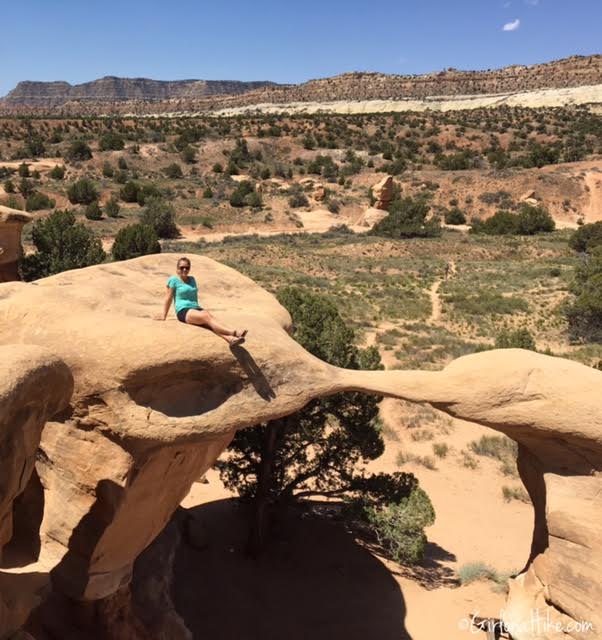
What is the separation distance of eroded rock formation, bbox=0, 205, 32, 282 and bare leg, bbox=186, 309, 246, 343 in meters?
11.6

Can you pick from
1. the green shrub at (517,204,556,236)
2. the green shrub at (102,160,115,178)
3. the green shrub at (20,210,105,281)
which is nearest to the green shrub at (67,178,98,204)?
the green shrub at (102,160,115,178)

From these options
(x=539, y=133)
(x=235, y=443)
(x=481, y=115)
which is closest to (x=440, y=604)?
(x=235, y=443)

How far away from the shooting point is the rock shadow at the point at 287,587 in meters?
9.50

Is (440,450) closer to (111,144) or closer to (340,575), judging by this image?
(340,575)

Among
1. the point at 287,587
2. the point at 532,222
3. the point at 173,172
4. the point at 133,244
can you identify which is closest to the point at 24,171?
the point at 173,172

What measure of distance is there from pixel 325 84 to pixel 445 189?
96916 mm

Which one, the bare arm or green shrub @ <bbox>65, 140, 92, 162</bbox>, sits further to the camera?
green shrub @ <bbox>65, 140, 92, 162</bbox>

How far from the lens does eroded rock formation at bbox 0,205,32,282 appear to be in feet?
49.7

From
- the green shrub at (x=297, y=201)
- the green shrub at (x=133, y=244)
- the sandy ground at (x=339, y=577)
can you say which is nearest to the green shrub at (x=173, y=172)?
the green shrub at (x=297, y=201)

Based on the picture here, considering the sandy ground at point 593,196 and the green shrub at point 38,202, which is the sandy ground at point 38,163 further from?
the sandy ground at point 593,196

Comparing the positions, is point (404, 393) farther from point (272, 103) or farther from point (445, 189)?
point (272, 103)

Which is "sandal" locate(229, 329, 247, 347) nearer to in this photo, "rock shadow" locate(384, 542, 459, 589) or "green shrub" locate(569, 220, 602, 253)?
"rock shadow" locate(384, 542, 459, 589)

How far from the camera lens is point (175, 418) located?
581cm

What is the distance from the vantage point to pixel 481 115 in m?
86.9
